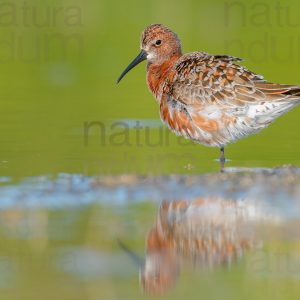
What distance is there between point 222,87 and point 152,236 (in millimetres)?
4126

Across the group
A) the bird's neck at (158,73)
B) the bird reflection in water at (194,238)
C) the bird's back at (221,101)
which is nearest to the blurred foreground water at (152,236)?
the bird reflection in water at (194,238)

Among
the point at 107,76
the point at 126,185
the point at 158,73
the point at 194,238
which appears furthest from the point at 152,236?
the point at 107,76

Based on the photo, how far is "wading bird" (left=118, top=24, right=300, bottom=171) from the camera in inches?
474

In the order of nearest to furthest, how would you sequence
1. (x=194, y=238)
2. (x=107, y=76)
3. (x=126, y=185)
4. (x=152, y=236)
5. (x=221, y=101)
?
(x=194, y=238) → (x=152, y=236) → (x=126, y=185) → (x=221, y=101) → (x=107, y=76)

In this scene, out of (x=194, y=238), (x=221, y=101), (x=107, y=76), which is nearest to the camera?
(x=194, y=238)

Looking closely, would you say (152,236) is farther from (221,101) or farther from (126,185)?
(221,101)

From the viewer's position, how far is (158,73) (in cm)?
1377

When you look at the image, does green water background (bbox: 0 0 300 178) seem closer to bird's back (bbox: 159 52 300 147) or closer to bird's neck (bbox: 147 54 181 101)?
bird's back (bbox: 159 52 300 147)

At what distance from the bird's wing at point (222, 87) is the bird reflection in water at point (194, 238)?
8.27 feet

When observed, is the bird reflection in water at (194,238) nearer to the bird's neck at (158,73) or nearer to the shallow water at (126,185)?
the shallow water at (126,185)

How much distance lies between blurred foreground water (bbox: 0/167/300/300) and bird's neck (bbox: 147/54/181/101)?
260 centimetres

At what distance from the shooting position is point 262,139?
1448 cm

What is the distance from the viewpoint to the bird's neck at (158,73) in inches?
527

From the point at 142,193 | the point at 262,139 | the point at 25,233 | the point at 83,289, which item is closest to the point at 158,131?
the point at 262,139
